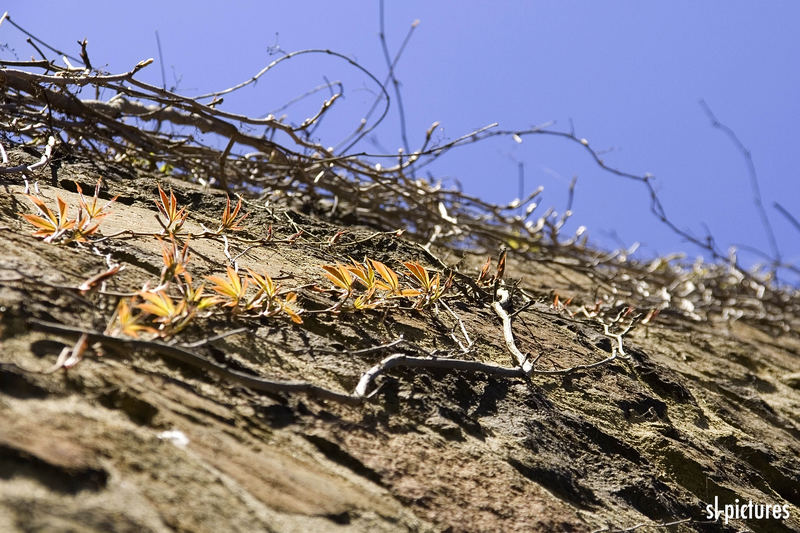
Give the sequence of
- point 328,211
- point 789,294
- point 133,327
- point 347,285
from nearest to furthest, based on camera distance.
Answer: point 133,327 → point 347,285 → point 328,211 → point 789,294

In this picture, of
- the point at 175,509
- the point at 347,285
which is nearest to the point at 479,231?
the point at 347,285

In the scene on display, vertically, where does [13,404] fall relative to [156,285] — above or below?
below

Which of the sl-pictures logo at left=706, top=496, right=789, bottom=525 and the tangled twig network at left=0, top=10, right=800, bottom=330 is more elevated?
the tangled twig network at left=0, top=10, right=800, bottom=330

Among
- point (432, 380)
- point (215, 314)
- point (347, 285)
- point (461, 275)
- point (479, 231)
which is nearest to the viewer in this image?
point (215, 314)

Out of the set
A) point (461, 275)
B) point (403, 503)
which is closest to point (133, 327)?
point (403, 503)

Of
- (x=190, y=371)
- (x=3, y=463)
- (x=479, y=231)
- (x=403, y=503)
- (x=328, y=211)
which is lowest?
(x=3, y=463)

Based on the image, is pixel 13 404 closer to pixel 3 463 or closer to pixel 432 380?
pixel 3 463

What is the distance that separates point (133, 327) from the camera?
4.15ft

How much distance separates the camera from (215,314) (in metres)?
1.52

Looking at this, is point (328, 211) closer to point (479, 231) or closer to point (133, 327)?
point (479, 231)

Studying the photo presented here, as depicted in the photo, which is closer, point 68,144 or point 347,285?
point 347,285

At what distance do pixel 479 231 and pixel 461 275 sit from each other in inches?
54.0

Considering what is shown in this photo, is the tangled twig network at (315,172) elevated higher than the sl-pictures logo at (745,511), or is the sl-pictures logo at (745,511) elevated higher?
the tangled twig network at (315,172)

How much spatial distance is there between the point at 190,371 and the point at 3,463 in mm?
423
